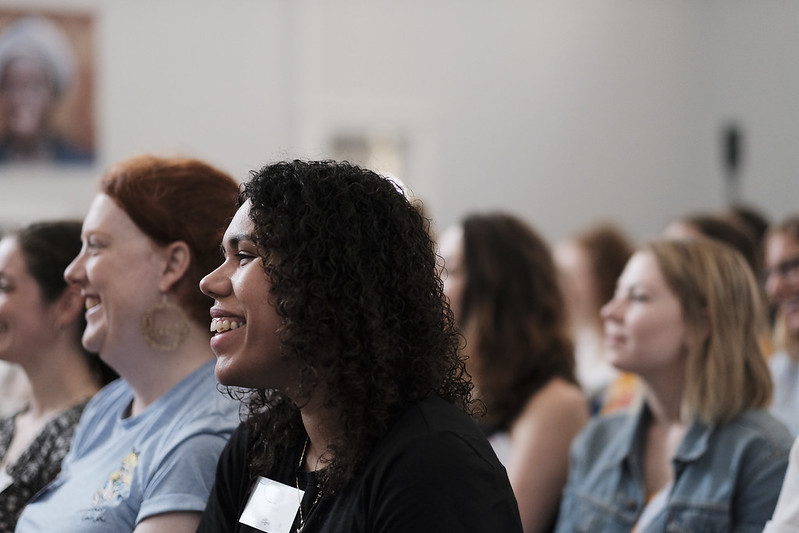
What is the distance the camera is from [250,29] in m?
7.29

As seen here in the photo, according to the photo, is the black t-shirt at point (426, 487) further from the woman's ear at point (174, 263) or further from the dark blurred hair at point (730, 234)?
the dark blurred hair at point (730, 234)

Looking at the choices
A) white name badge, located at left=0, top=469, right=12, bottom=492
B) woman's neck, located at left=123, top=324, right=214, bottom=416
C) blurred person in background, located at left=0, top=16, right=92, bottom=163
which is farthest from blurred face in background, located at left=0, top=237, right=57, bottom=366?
blurred person in background, located at left=0, top=16, right=92, bottom=163

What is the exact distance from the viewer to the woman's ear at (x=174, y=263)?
2.10m

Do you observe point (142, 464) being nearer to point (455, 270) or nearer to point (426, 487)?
point (426, 487)

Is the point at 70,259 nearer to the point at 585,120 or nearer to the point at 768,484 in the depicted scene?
the point at 768,484

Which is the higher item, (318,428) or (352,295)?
(352,295)

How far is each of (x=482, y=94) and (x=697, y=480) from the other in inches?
244

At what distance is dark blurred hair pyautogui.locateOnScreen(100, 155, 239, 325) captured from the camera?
6.91 ft

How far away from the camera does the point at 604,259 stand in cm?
445

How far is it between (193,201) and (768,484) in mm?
1441

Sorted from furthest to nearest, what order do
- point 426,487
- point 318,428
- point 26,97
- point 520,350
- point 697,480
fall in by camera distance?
point 26,97 < point 520,350 < point 697,480 < point 318,428 < point 426,487

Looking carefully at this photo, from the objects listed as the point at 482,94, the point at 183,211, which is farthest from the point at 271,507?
the point at 482,94

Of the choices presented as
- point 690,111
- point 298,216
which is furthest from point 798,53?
point 298,216

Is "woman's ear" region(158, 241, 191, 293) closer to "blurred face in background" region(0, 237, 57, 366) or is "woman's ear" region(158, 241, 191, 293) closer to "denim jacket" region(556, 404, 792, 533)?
"blurred face in background" region(0, 237, 57, 366)
